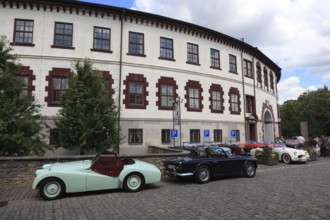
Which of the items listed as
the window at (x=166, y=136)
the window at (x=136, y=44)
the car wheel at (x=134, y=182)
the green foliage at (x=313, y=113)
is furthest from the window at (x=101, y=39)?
the green foliage at (x=313, y=113)

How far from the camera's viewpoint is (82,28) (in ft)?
61.8

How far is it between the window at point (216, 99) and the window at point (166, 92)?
13.5 ft

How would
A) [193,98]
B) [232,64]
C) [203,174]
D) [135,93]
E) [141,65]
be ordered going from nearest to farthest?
[203,174] < [135,93] < [141,65] < [193,98] < [232,64]

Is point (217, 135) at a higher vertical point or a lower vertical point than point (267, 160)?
higher

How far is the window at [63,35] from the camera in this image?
18359mm

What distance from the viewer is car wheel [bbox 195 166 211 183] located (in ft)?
32.7

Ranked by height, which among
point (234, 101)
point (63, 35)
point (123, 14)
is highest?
point (123, 14)

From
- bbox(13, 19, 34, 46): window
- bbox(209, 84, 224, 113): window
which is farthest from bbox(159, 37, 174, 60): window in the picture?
bbox(13, 19, 34, 46): window

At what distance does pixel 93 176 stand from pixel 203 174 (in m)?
4.28

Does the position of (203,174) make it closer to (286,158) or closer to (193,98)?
(286,158)

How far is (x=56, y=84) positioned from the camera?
58.6 ft

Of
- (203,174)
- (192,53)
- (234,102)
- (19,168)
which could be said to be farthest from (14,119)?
(234,102)

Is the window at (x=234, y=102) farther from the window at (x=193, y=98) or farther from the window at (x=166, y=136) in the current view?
the window at (x=166, y=136)

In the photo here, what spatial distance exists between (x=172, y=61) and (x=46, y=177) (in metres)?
15.9
